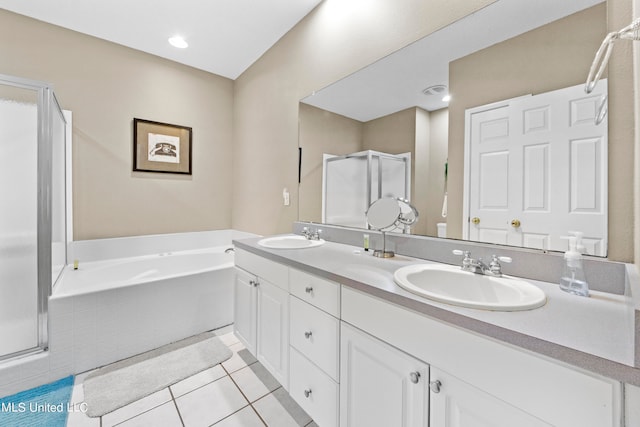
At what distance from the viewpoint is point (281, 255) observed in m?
1.42

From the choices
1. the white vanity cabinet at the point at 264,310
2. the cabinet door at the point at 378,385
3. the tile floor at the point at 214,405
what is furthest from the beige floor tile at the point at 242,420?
the cabinet door at the point at 378,385

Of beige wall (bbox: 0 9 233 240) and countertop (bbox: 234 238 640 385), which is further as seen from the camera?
beige wall (bbox: 0 9 233 240)

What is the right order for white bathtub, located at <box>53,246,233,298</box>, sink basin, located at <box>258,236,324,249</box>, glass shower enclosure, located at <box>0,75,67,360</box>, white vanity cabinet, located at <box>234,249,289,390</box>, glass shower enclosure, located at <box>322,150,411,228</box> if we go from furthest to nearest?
white bathtub, located at <box>53,246,233,298</box>
sink basin, located at <box>258,236,324,249</box>
glass shower enclosure, located at <box>0,75,67,360</box>
glass shower enclosure, located at <box>322,150,411,228</box>
white vanity cabinet, located at <box>234,249,289,390</box>

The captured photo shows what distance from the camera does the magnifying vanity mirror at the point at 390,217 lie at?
142 cm

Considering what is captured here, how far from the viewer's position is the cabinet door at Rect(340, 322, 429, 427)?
2.64 ft

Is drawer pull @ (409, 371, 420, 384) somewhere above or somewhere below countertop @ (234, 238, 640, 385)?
below

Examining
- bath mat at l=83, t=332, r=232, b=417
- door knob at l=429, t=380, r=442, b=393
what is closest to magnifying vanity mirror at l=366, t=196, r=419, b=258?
door knob at l=429, t=380, r=442, b=393

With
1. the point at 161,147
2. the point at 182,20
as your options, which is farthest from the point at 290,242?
the point at 182,20

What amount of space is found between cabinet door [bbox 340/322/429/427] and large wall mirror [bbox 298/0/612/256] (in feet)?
2.12

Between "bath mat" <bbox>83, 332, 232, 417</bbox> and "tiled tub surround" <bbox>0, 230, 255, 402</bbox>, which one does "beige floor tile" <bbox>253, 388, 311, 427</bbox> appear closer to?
"bath mat" <bbox>83, 332, 232, 417</bbox>

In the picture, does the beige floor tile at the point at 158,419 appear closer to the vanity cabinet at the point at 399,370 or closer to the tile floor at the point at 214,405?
the tile floor at the point at 214,405

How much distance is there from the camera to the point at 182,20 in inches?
85.1

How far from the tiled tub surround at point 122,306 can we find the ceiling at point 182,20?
72.8 inches

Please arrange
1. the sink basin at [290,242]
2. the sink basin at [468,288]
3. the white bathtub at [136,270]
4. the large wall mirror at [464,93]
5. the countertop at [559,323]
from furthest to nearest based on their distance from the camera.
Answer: the white bathtub at [136,270] → the sink basin at [290,242] → the large wall mirror at [464,93] → the sink basin at [468,288] → the countertop at [559,323]
